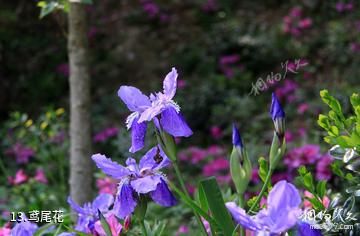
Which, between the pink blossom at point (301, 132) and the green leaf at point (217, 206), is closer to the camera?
the green leaf at point (217, 206)

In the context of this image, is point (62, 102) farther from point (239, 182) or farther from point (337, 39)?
point (239, 182)

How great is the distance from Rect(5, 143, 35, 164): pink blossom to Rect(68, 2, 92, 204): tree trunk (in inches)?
58.2

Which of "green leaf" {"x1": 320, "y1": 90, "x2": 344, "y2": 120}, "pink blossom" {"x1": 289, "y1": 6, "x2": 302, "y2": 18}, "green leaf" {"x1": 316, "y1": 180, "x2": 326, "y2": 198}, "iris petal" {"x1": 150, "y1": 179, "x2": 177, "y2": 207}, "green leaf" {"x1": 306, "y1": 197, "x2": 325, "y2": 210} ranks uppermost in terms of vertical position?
"green leaf" {"x1": 320, "y1": 90, "x2": 344, "y2": 120}

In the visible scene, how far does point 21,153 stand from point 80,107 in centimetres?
156

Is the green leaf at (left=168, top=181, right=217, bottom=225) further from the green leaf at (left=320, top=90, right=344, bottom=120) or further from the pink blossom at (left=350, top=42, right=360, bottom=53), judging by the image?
the pink blossom at (left=350, top=42, right=360, bottom=53)

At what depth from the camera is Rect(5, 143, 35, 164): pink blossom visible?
13.7 ft

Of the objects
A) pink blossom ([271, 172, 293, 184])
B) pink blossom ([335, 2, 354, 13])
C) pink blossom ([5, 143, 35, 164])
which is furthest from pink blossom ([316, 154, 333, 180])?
pink blossom ([335, 2, 354, 13])

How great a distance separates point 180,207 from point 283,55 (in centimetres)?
386

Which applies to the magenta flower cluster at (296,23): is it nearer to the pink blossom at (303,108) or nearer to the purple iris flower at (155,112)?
the pink blossom at (303,108)

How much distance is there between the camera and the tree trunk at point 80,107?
9.00 feet

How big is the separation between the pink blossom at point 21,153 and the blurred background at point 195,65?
0.01m

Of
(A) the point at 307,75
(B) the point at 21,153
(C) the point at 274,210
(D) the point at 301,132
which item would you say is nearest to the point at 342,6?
(A) the point at 307,75

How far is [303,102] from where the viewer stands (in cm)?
559

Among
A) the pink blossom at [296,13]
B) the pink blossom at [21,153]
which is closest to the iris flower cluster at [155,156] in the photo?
the pink blossom at [21,153]
